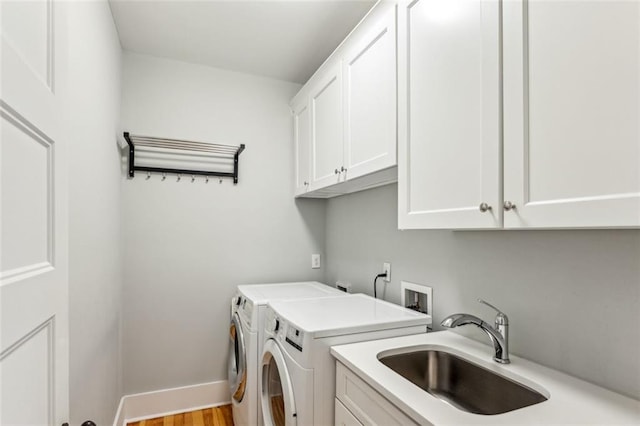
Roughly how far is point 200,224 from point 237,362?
3.27 ft

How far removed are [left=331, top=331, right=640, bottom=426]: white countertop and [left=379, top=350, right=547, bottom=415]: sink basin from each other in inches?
1.5

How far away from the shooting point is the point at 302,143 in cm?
247

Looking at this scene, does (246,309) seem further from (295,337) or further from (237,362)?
(295,337)

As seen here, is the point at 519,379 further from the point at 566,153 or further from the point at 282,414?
the point at 282,414

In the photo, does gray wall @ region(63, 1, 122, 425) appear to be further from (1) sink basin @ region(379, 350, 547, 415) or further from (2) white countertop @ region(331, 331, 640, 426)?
(1) sink basin @ region(379, 350, 547, 415)

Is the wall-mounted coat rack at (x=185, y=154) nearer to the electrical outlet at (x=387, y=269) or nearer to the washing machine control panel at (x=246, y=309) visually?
the washing machine control panel at (x=246, y=309)

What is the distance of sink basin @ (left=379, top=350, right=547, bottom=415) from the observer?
3.62 feet

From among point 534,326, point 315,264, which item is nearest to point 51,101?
point 534,326

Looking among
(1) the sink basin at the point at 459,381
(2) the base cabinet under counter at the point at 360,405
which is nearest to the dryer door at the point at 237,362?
(2) the base cabinet under counter at the point at 360,405

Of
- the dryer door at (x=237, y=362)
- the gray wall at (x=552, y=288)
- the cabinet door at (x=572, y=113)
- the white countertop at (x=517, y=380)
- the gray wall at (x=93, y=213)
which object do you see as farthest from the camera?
the dryer door at (x=237, y=362)

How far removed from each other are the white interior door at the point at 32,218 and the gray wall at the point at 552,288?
138 cm

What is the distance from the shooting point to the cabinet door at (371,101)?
144 centimetres

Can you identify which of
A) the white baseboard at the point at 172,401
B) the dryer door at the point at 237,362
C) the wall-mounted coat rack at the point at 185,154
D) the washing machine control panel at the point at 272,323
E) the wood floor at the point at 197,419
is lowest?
the wood floor at the point at 197,419

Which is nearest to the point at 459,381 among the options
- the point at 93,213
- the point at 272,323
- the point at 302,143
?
the point at 272,323
